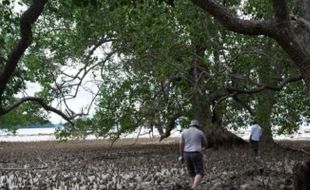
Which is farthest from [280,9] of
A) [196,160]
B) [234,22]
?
[196,160]

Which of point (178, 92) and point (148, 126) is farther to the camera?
point (148, 126)

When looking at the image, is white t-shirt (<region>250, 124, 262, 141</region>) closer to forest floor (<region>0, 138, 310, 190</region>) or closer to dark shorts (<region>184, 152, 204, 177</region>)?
forest floor (<region>0, 138, 310, 190</region>)

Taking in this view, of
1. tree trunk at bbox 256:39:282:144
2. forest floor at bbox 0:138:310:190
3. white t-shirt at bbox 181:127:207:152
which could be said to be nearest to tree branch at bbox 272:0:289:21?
white t-shirt at bbox 181:127:207:152

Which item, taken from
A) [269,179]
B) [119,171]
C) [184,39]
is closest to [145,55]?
[184,39]

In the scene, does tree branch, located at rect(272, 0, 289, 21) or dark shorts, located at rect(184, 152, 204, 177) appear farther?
dark shorts, located at rect(184, 152, 204, 177)

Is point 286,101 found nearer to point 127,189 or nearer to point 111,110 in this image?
point 111,110

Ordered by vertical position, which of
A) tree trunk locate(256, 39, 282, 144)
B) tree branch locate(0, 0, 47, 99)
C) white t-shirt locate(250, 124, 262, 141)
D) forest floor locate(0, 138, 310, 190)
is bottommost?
forest floor locate(0, 138, 310, 190)

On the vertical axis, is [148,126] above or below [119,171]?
above

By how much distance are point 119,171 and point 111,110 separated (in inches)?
216

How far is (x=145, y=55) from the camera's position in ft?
59.6

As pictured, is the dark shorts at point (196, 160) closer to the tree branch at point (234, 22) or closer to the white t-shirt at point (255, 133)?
the tree branch at point (234, 22)

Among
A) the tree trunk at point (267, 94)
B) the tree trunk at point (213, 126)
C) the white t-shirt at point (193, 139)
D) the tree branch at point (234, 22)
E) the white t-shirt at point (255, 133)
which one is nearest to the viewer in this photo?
the tree branch at point (234, 22)

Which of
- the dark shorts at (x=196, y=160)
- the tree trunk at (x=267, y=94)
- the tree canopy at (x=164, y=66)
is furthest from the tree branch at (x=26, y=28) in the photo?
the tree trunk at (x=267, y=94)

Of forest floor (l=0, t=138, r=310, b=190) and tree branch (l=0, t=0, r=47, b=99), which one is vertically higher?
tree branch (l=0, t=0, r=47, b=99)
